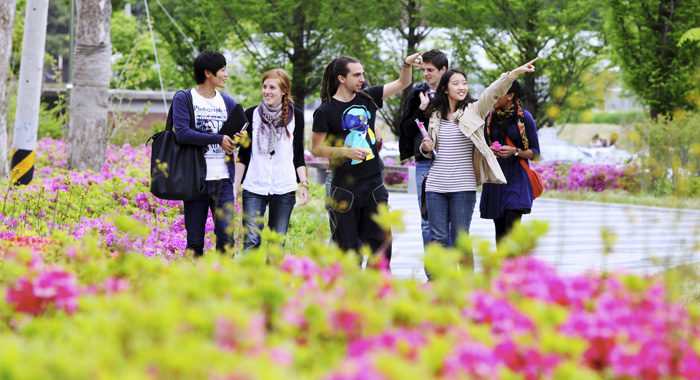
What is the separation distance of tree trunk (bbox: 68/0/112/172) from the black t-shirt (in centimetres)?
695

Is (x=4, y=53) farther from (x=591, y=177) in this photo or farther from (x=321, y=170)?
(x=591, y=177)

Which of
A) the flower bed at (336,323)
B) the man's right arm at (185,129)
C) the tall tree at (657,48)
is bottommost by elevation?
the flower bed at (336,323)

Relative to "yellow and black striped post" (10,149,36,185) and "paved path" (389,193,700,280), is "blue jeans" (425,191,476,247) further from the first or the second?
"yellow and black striped post" (10,149,36,185)

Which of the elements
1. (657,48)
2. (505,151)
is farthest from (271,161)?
(657,48)

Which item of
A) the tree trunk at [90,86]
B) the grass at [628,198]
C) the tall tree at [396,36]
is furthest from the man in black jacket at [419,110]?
the tall tree at [396,36]

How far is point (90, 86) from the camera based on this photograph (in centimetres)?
1156

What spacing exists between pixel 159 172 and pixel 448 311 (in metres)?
3.48

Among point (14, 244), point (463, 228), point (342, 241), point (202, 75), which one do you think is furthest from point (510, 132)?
point (14, 244)

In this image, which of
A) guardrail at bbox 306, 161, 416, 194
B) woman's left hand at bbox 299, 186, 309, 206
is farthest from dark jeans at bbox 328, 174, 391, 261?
guardrail at bbox 306, 161, 416, 194

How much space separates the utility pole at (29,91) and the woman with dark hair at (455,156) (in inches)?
237

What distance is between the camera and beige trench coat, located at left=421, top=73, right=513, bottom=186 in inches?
216

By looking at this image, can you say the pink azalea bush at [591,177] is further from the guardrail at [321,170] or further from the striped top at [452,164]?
the striped top at [452,164]

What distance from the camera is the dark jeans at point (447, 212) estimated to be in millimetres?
5707

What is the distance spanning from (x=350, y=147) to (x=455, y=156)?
80 cm
